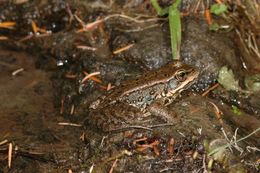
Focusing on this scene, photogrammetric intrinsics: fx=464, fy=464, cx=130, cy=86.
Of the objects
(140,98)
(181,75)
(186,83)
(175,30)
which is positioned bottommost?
(140,98)

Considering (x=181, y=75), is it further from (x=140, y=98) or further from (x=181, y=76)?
(x=140, y=98)

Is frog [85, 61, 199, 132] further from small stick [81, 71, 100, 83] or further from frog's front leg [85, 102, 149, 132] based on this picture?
small stick [81, 71, 100, 83]

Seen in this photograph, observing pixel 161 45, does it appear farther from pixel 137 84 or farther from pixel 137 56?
pixel 137 84

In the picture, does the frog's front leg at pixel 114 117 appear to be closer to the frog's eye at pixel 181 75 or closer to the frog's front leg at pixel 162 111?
the frog's front leg at pixel 162 111

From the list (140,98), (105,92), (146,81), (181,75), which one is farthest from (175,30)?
(105,92)

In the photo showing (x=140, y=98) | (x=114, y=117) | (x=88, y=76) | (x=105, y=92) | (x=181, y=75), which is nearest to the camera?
(x=114, y=117)

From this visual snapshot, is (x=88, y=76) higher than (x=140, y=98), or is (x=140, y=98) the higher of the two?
(x=88, y=76)
